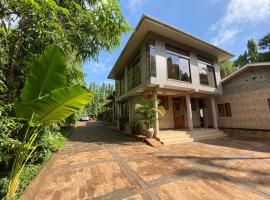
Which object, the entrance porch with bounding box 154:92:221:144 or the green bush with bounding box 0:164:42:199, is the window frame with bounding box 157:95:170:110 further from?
the green bush with bounding box 0:164:42:199

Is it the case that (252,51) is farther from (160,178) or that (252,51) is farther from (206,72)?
(160,178)

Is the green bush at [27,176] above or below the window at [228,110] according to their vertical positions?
below

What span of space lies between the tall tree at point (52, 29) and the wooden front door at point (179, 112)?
8.50m

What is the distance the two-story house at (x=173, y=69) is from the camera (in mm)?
8375

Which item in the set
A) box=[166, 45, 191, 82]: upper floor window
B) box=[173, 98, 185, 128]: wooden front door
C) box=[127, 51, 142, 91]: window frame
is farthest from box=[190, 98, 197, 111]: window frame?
box=[127, 51, 142, 91]: window frame

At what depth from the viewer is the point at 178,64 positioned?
9.59 meters

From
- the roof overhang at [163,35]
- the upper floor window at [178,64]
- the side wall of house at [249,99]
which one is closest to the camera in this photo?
the roof overhang at [163,35]

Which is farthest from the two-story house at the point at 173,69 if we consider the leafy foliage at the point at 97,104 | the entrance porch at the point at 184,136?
the leafy foliage at the point at 97,104

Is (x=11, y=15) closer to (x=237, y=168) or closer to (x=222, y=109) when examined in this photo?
(x=237, y=168)

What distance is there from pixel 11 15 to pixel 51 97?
3.04 metres

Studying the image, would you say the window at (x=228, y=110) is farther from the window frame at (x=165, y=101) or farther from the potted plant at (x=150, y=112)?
the potted plant at (x=150, y=112)

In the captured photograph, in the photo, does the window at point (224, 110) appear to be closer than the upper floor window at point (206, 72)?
No

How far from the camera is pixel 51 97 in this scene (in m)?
2.25

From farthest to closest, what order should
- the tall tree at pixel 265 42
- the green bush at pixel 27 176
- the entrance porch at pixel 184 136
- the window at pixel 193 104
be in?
1. the tall tree at pixel 265 42
2. the window at pixel 193 104
3. the entrance porch at pixel 184 136
4. the green bush at pixel 27 176
